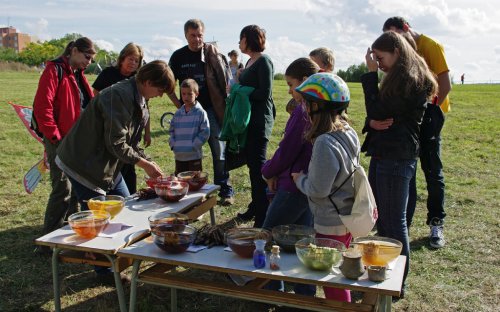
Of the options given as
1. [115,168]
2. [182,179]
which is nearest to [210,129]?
[182,179]

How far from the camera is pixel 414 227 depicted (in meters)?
5.18

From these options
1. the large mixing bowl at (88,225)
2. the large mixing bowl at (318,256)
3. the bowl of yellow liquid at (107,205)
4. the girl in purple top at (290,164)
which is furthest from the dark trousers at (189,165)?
the large mixing bowl at (318,256)

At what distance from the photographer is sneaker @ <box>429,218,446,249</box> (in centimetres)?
465

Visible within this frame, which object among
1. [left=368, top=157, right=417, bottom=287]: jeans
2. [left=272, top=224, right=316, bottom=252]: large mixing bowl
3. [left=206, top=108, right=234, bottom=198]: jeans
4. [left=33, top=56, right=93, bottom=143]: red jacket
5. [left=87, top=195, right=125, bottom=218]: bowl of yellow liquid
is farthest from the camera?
[left=206, top=108, right=234, bottom=198]: jeans

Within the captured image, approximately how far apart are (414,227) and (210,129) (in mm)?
2479

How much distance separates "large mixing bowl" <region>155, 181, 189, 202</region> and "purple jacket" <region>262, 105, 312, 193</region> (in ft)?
2.36

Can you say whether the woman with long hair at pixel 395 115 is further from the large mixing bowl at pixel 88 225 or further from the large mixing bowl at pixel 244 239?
the large mixing bowl at pixel 88 225

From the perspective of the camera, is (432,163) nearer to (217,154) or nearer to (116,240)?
(116,240)

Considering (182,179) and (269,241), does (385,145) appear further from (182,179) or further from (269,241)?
(182,179)

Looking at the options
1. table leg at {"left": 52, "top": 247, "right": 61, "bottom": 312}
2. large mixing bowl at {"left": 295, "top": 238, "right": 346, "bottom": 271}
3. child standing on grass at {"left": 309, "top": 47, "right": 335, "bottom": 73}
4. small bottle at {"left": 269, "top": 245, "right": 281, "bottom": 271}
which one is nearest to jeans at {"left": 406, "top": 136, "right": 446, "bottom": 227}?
child standing on grass at {"left": 309, "top": 47, "right": 335, "bottom": 73}

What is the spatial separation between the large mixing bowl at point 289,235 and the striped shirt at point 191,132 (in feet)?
8.91

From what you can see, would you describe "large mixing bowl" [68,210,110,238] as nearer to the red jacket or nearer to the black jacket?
the red jacket

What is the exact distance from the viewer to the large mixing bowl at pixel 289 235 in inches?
103

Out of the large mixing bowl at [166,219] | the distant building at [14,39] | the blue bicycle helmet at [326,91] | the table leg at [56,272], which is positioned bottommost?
the table leg at [56,272]
